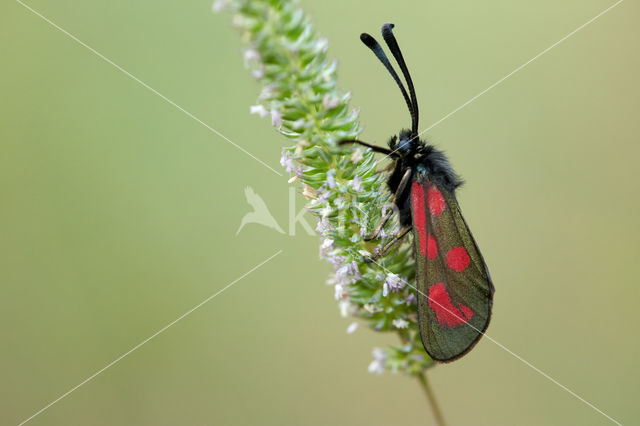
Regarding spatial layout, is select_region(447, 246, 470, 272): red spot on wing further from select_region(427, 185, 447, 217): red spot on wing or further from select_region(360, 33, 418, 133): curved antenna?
select_region(360, 33, 418, 133): curved antenna

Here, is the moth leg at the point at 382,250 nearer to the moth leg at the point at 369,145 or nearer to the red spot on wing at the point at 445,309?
the red spot on wing at the point at 445,309

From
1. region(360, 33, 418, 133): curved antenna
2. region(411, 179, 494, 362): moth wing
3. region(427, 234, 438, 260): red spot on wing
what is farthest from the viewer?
region(360, 33, 418, 133): curved antenna

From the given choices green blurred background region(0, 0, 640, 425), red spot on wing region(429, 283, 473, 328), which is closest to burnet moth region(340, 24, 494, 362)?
red spot on wing region(429, 283, 473, 328)

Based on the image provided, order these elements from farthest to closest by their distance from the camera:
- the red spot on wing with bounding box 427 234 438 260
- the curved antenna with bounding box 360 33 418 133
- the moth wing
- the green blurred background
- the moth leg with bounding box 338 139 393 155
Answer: the green blurred background
the curved antenna with bounding box 360 33 418 133
the red spot on wing with bounding box 427 234 438 260
the moth wing
the moth leg with bounding box 338 139 393 155

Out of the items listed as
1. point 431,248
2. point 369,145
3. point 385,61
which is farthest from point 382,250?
point 385,61

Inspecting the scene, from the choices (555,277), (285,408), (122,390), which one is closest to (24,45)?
(122,390)

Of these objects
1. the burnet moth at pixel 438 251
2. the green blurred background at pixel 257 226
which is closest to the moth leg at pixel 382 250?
the burnet moth at pixel 438 251

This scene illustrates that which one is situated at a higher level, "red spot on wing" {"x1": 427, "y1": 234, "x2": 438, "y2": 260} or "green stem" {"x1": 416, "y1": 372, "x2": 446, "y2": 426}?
"red spot on wing" {"x1": 427, "y1": 234, "x2": 438, "y2": 260}

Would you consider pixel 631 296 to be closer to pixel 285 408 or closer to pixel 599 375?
pixel 599 375
